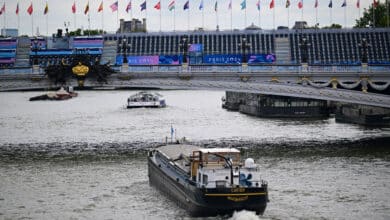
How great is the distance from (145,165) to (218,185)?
1993cm

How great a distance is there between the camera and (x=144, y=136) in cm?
8975

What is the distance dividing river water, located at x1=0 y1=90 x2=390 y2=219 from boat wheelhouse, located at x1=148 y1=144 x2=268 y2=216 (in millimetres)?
695

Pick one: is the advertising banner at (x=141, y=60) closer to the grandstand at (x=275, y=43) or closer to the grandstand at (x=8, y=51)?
the grandstand at (x=275, y=43)

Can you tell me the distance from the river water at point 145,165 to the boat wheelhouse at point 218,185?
70 cm

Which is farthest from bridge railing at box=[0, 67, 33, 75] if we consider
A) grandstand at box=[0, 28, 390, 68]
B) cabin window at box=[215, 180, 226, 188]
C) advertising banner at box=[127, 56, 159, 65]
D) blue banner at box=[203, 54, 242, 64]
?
cabin window at box=[215, 180, 226, 188]

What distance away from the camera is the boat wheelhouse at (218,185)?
166 ft

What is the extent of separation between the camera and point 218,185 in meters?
51.3

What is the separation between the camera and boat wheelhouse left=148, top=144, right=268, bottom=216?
50.6 meters

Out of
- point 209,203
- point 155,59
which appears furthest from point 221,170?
point 155,59

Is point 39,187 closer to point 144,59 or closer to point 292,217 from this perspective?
point 292,217

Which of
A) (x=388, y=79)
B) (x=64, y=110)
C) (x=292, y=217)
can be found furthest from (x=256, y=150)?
(x=64, y=110)

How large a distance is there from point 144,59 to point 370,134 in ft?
78.3

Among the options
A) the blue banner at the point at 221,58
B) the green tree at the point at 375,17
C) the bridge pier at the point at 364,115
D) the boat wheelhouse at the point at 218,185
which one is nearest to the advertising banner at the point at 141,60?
the blue banner at the point at 221,58

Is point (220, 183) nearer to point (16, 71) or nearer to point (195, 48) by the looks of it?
point (16, 71)
